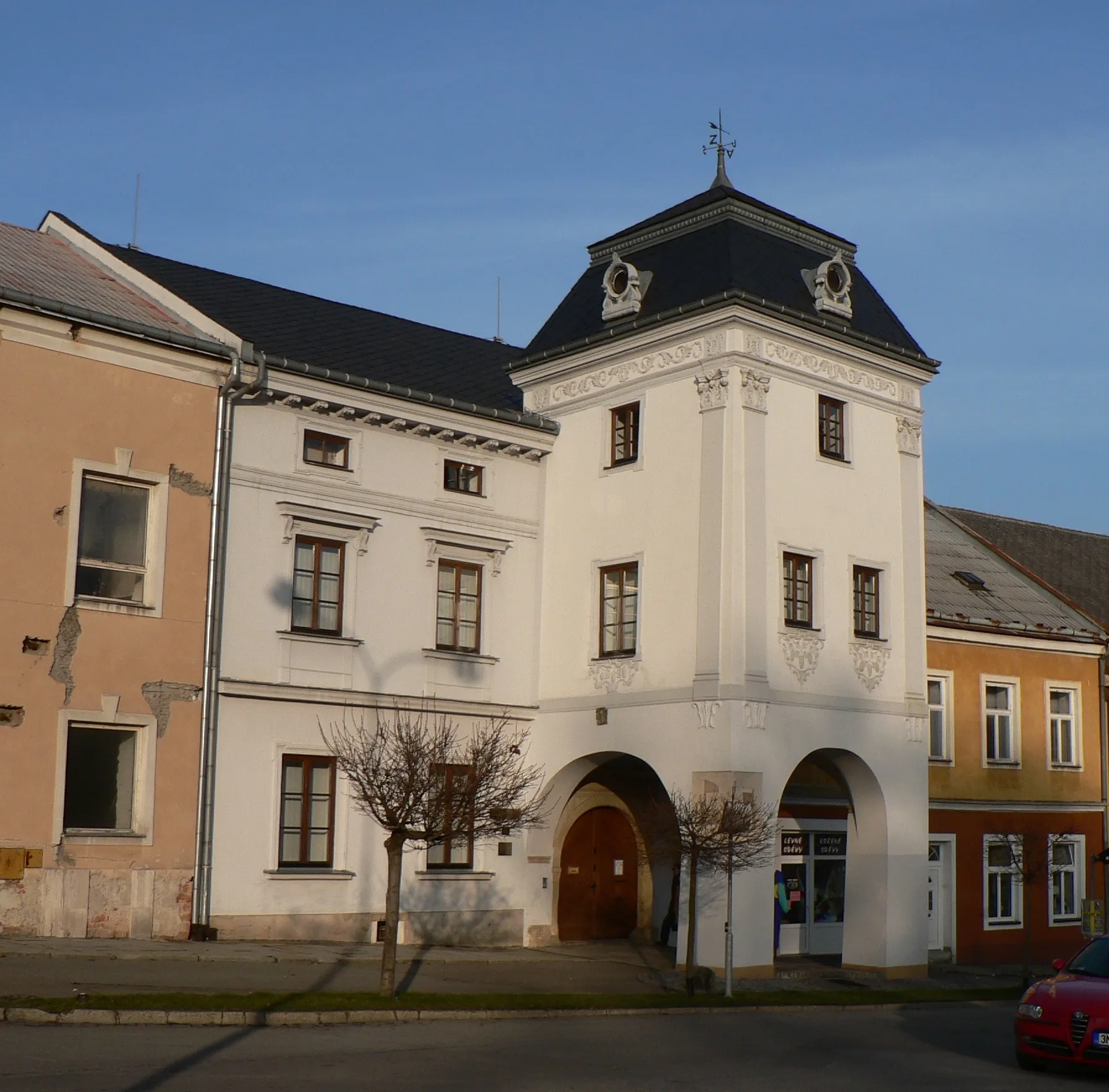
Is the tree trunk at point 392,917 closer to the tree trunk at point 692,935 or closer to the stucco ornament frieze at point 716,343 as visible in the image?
the tree trunk at point 692,935

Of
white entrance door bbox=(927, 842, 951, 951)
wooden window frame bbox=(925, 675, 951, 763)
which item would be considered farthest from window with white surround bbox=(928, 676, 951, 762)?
white entrance door bbox=(927, 842, 951, 951)

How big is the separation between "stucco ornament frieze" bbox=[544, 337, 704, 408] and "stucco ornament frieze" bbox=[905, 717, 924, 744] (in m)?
7.69

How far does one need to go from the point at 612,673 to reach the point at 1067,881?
14469 mm

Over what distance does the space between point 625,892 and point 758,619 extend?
26.2 feet

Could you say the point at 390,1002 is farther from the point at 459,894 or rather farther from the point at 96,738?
the point at 459,894

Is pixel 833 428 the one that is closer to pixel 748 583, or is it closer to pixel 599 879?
pixel 748 583

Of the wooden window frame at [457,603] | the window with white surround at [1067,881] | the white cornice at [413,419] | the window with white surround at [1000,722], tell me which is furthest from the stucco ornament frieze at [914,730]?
the white cornice at [413,419]

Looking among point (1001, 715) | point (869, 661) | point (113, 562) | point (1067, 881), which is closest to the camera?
point (113, 562)

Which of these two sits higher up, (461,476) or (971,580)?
(461,476)

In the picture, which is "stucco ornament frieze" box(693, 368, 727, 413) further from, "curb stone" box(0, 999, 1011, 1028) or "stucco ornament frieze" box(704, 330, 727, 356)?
"curb stone" box(0, 999, 1011, 1028)

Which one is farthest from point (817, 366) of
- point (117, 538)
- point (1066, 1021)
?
point (1066, 1021)

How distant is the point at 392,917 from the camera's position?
1772 cm

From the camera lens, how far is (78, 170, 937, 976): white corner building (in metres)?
24.6

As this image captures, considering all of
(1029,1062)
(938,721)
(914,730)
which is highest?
(938,721)
